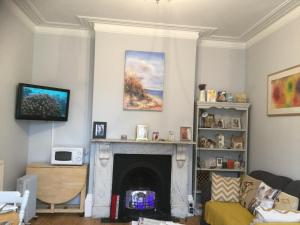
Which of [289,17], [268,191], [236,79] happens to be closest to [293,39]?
[289,17]

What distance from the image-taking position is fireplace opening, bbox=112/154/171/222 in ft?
12.6

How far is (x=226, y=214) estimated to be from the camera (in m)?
2.80

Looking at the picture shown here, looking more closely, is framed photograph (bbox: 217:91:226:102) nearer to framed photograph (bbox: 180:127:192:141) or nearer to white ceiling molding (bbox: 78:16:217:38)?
framed photograph (bbox: 180:127:192:141)

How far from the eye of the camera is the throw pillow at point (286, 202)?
2.45 m

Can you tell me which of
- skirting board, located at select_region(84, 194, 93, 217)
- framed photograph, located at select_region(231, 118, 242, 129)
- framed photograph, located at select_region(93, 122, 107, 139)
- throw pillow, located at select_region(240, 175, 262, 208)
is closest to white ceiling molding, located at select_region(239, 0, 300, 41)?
framed photograph, located at select_region(231, 118, 242, 129)

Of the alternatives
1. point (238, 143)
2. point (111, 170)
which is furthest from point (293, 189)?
point (111, 170)

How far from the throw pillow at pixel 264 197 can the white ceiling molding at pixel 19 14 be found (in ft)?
11.5

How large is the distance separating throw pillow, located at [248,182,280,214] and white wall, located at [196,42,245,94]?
1889mm

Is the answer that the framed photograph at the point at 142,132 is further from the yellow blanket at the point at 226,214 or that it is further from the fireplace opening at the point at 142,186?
the yellow blanket at the point at 226,214

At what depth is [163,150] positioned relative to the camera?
12.9 feet

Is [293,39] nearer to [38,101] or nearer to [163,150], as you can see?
[163,150]

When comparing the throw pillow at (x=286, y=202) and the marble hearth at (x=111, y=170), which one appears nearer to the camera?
the throw pillow at (x=286, y=202)

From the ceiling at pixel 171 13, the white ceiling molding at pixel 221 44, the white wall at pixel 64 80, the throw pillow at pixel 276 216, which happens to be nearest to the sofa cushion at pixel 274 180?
the throw pillow at pixel 276 216

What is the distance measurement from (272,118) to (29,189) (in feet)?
10.5
